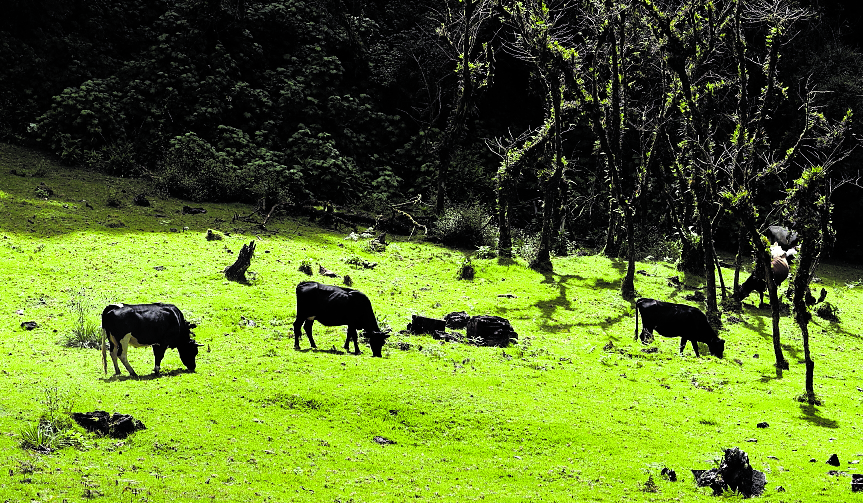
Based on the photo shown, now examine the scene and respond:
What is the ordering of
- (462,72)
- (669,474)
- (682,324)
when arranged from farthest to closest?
(462,72) → (682,324) → (669,474)

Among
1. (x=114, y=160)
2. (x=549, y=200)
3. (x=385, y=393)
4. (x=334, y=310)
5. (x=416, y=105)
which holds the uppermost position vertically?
(x=416, y=105)

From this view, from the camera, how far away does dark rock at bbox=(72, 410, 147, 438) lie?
36.7ft

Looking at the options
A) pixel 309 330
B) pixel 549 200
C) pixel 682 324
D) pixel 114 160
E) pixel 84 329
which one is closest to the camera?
pixel 84 329

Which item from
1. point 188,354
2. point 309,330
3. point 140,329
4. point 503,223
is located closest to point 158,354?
point 188,354

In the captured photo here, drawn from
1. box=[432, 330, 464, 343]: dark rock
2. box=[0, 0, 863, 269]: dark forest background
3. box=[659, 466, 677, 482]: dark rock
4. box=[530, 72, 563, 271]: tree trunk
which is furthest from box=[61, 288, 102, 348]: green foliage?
box=[530, 72, 563, 271]: tree trunk

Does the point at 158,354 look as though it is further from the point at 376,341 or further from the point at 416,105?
the point at 416,105

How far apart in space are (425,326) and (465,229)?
11.8 meters

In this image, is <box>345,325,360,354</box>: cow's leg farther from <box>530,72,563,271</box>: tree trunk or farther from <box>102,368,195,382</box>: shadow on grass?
<box>530,72,563,271</box>: tree trunk

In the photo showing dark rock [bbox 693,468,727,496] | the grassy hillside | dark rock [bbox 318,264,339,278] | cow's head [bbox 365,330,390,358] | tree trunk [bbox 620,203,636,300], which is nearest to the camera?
the grassy hillside

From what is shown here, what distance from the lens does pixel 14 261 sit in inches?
807

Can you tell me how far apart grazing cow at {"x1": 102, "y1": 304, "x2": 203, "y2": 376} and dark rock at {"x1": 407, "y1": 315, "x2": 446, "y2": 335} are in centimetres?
623

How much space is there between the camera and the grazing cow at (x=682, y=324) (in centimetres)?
1939

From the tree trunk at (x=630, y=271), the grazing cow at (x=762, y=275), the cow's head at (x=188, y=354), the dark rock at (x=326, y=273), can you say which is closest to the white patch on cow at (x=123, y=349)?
the cow's head at (x=188, y=354)

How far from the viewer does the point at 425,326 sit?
61.8 ft
